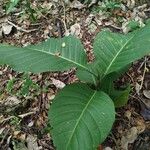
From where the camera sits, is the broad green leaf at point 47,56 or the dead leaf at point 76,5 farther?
the dead leaf at point 76,5

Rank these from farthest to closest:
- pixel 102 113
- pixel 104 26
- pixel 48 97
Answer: pixel 104 26, pixel 48 97, pixel 102 113

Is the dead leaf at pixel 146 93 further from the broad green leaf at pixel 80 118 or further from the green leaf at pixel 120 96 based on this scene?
the broad green leaf at pixel 80 118

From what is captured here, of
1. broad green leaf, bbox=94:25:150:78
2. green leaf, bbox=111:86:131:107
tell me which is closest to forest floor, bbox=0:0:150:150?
green leaf, bbox=111:86:131:107

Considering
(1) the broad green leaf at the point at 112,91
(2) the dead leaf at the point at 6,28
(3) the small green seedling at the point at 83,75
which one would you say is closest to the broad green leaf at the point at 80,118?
(3) the small green seedling at the point at 83,75

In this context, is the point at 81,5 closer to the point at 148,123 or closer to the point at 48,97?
the point at 48,97

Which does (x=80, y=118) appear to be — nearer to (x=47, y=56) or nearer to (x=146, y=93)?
(x=47, y=56)

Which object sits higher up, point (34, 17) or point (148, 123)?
point (34, 17)

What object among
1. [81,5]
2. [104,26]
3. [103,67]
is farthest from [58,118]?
[81,5]
